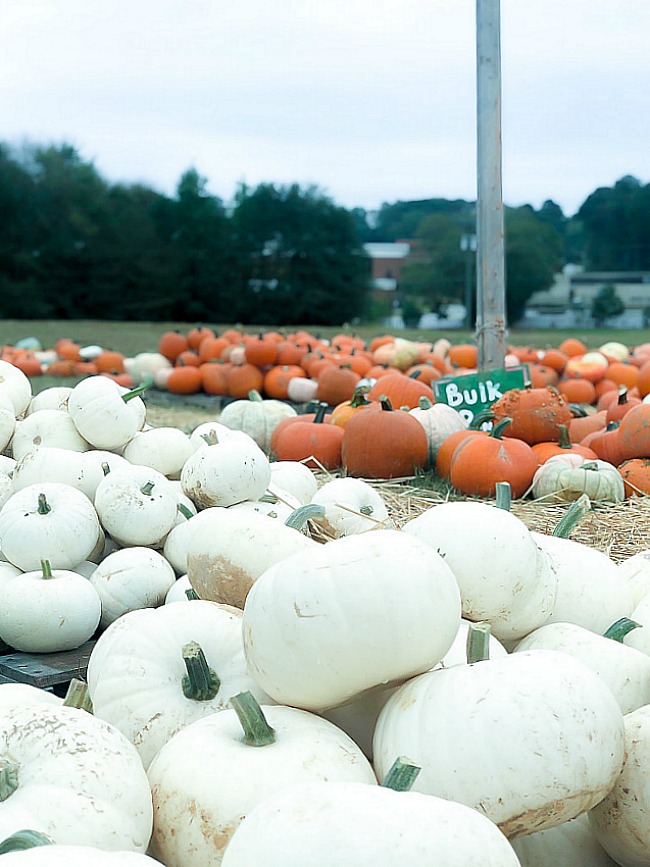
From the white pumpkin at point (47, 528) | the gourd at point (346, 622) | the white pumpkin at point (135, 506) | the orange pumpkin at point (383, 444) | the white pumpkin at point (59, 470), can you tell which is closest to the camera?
the gourd at point (346, 622)

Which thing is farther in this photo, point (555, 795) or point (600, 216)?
point (600, 216)

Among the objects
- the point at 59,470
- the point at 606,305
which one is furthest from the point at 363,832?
the point at 606,305

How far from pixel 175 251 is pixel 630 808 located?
1476cm

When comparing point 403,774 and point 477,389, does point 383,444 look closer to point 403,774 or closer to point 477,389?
point 477,389

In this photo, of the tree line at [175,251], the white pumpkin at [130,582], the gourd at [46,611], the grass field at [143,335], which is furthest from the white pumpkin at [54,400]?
the tree line at [175,251]

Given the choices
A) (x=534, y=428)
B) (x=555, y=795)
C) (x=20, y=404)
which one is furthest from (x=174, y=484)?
(x=534, y=428)

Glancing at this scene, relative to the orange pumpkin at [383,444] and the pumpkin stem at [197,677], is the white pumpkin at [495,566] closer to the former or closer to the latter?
the pumpkin stem at [197,677]

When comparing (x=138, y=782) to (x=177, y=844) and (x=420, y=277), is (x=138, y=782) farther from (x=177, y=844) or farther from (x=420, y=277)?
(x=420, y=277)

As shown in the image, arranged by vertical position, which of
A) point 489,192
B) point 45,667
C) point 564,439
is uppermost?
point 489,192

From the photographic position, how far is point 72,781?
923 mm

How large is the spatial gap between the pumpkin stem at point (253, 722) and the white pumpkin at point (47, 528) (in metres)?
1.00

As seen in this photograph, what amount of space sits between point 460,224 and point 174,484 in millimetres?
11047

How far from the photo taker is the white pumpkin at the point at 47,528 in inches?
75.2

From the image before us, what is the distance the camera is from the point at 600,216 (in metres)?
12.0
